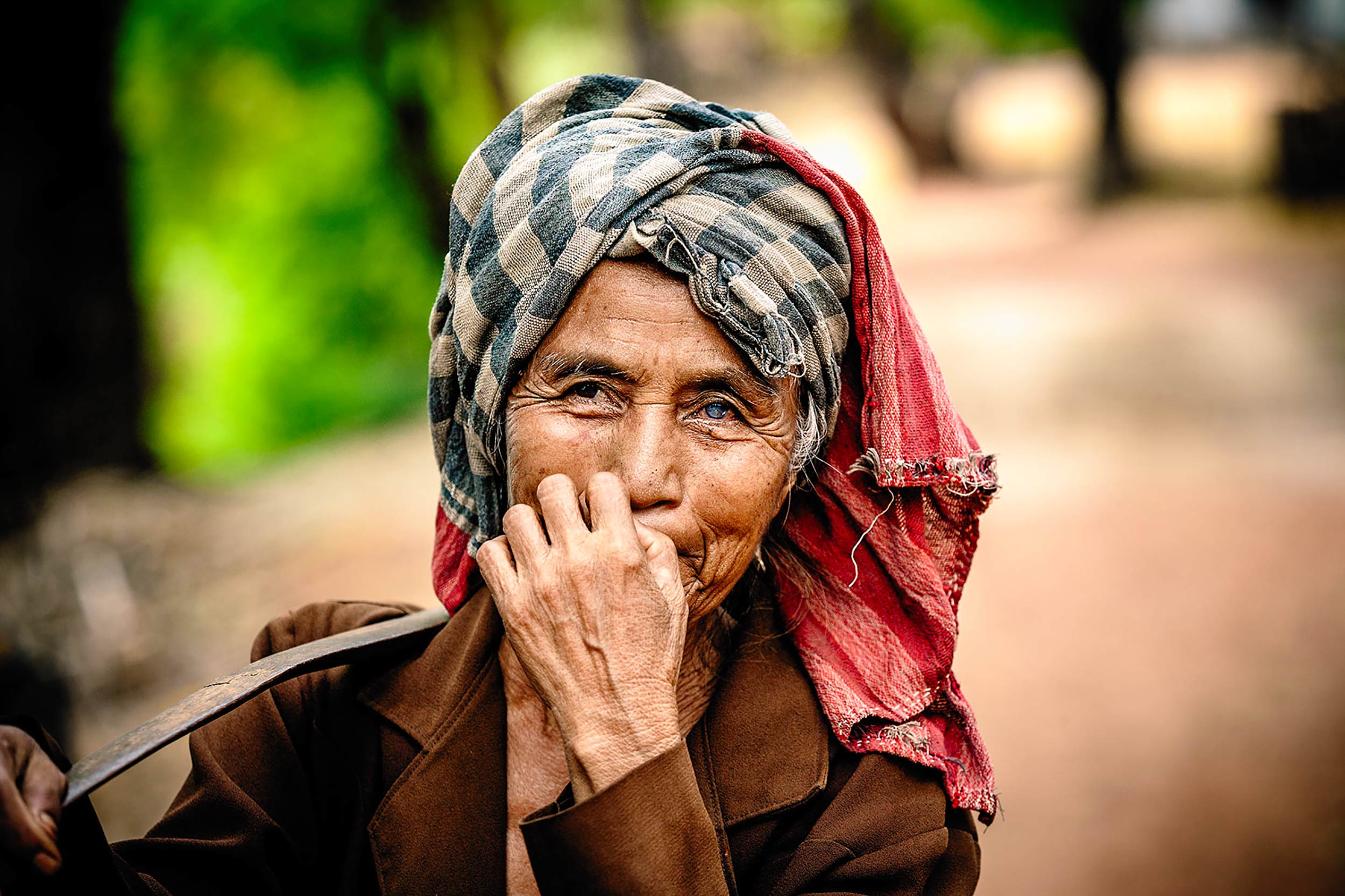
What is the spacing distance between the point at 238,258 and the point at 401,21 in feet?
13.2

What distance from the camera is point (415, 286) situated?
13695mm

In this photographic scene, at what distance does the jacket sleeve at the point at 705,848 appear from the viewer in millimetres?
1544

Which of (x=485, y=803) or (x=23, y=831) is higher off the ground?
(x=23, y=831)

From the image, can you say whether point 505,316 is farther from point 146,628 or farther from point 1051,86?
point 1051,86

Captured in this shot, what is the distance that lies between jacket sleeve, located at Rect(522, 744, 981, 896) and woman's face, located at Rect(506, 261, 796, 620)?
0.39m

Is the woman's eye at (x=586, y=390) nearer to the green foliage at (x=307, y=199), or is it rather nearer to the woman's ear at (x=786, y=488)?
the woman's ear at (x=786, y=488)

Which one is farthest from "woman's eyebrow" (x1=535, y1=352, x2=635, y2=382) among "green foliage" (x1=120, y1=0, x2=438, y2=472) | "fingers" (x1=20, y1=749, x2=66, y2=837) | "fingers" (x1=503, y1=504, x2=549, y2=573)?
"green foliage" (x1=120, y1=0, x2=438, y2=472)

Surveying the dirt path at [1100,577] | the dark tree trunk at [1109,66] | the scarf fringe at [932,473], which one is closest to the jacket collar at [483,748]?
the scarf fringe at [932,473]

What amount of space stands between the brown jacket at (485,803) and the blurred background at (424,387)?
9.43ft

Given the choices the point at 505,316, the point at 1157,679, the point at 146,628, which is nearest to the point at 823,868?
the point at 505,316

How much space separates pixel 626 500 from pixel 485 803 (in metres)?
0.64

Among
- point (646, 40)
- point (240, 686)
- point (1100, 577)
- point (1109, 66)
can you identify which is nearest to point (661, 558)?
point (240, 686)

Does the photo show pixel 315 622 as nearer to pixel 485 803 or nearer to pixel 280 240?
pixel 485 803

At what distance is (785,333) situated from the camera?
178 cm
